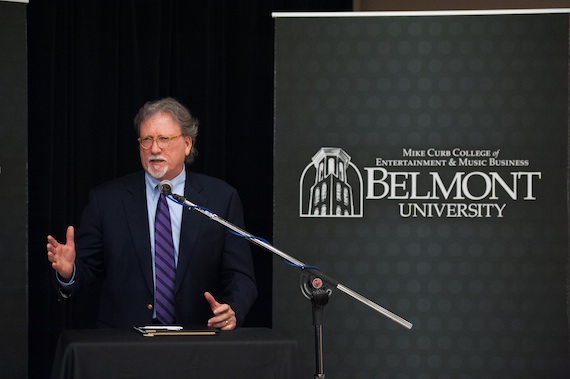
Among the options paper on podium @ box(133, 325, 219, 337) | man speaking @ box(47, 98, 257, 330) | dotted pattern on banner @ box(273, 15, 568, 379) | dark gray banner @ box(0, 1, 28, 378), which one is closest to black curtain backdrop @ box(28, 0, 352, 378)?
dark gray banner @ box(0, 1, 28, 378)

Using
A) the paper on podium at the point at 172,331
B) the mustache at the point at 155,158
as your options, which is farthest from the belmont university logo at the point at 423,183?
the paper on podium at the point at 172,331

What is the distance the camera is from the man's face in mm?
4023

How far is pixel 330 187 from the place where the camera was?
4379 millimetres

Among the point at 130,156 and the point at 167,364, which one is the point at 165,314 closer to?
the point at 167,364

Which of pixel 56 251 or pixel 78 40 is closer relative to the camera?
pixel 56 251

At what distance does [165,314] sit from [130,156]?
1575 millimetres

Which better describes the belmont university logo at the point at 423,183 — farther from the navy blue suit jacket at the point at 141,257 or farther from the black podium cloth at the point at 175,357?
the black podium cloth at the point at 175,357

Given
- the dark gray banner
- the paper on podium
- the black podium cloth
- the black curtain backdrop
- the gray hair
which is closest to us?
the black podium cloth

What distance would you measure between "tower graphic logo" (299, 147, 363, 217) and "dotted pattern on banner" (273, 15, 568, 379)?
0.04m

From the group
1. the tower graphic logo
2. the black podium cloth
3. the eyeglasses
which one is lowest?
the black podium cloth

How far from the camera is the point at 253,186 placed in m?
5.42

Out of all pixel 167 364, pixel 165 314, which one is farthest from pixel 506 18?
pixel 167 364

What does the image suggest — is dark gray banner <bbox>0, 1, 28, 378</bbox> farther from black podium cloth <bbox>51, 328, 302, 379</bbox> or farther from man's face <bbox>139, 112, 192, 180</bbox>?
black podium cloth <bbox>51, 328, 302, 379</bbox>

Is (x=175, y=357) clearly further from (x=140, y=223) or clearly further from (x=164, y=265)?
(x=140, y=223)
